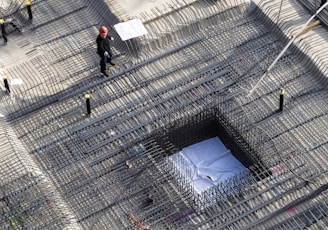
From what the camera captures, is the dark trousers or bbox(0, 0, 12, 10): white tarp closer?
the dark trousers

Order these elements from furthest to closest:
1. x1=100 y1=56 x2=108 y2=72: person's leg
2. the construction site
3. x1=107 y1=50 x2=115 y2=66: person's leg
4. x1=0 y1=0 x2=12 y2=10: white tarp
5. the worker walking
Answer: x1=0 y1=0 x2=12 y2=10: white tarp < x1=107 y1=50 x2=115 y2=66: person's leg < x1=100 y1=56 x2=108 y2=72: person's leg < the worker walking < the construction site

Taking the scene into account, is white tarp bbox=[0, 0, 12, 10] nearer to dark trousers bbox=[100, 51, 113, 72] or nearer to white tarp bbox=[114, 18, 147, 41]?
white tarp bbox=[114, 18, 147, 41]

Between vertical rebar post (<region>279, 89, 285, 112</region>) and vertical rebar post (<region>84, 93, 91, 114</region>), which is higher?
vertical rebar post (<region>279, 89, 285, 112</region>)

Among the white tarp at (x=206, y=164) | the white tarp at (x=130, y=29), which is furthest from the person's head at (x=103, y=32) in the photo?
the white tarp at (x=206, y=164)

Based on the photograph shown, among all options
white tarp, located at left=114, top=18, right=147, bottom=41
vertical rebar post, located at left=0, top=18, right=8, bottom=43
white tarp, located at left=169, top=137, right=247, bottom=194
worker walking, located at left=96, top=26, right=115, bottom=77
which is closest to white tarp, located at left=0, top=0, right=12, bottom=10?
vertical rebar post, located at left=0, top=18, right=8, bottom=43

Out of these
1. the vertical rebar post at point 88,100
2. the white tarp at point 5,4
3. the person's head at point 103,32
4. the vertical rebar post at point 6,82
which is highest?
the person's head at point 103,32

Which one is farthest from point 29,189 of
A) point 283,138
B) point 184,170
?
point 283,138

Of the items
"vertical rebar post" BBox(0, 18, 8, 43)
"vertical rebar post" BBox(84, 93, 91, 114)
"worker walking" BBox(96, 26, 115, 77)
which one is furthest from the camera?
"vertical rebar post" BBox(0, 18, 8, 43)

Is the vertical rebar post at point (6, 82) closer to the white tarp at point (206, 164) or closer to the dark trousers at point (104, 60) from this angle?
the dark trousers at point (104, 60)
